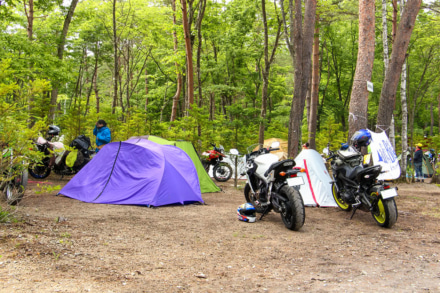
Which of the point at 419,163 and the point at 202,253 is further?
the point at 419,163

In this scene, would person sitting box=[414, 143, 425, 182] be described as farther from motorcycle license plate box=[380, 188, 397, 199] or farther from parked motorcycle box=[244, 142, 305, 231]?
parked motorcycle box=[244, 142, 305, 231]

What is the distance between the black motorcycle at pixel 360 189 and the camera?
544cm

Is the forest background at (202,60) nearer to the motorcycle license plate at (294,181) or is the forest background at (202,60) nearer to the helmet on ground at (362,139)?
the helmet on ground at (362,139)

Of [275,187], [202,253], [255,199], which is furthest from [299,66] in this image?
[202,253]

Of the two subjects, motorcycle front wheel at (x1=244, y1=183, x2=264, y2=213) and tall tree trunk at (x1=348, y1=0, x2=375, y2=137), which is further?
tall tree trunk at (x1=348, y1=0, x2=375, y2=137)

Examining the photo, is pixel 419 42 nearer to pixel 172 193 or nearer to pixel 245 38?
pixel 245 38

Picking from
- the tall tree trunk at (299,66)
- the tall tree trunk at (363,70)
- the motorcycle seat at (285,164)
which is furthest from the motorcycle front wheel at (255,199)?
the tall tree trunk at (299,66)

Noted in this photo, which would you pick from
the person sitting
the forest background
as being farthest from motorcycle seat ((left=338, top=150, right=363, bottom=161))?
the person sitting

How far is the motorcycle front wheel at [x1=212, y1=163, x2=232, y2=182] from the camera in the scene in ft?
39.2

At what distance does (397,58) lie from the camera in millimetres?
9312

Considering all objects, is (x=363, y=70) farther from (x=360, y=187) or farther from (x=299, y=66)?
(x=360, y=187)

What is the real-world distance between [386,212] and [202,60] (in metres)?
20.3

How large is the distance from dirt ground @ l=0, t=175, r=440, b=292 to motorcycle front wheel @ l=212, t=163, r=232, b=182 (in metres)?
5.65

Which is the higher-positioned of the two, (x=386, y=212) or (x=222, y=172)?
(x=386, y=212)
